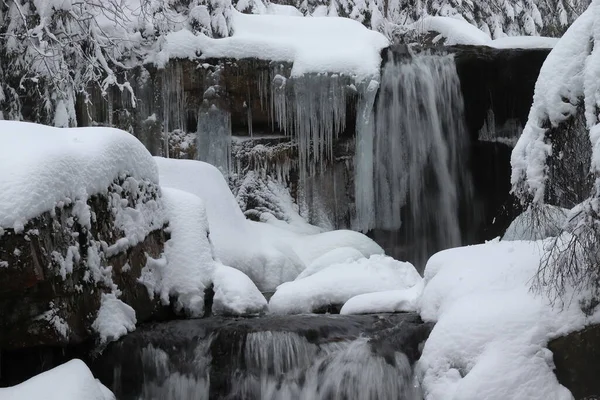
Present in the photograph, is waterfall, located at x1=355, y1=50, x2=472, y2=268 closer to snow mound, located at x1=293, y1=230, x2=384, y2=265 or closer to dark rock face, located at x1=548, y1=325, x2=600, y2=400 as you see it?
snow mound, located at x1=293, y1=230, x2=384, y2=265

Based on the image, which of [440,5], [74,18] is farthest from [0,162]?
[440,5]

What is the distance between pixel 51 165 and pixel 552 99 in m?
2.96

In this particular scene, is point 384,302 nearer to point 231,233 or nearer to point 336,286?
point 336,286

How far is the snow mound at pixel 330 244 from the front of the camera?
9477 millimetres

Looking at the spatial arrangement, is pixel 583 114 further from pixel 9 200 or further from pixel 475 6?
pixel 475 6

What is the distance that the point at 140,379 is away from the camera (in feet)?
17.9

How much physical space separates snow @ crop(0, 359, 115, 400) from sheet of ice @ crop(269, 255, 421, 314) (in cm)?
193

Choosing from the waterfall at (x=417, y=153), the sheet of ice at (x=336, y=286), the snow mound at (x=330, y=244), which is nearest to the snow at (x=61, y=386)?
the sheet of ice at (x=336, y=286)

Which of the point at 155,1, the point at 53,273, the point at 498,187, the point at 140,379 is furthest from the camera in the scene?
the point at 498,187

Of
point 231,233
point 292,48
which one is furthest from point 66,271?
point 292,48

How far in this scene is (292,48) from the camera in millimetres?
10500

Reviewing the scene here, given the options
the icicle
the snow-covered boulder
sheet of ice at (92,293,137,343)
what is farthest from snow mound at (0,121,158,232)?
the icicle

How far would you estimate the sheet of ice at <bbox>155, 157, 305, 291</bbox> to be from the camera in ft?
27.1

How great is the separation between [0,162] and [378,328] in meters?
2.69
